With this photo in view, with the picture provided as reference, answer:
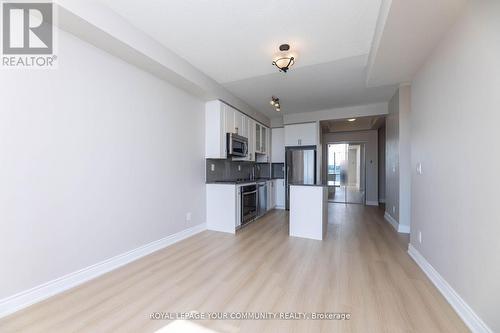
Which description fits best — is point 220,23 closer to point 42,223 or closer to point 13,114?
point 13,114

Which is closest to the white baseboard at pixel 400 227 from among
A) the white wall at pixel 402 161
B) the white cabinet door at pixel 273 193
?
the white wall at pixel 402 161

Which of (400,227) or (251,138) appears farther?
(251,138)

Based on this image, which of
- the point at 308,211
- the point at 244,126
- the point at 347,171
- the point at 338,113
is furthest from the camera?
the point at 347,171

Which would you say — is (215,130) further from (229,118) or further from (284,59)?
(284,59)

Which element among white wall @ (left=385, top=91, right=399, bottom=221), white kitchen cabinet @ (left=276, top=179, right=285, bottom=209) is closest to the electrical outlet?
white wall @ (left=385, top=91, right=399, bottom=221)

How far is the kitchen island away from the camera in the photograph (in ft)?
11.5

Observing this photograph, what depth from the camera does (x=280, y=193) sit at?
20.2ft

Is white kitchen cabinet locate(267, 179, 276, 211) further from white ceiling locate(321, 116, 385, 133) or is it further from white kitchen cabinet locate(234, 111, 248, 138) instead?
white ceiling locate(321, 116, 385, 133)

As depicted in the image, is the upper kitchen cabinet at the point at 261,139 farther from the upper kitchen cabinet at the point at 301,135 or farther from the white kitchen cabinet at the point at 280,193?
the white kitchen cabinet at the point at 280,193

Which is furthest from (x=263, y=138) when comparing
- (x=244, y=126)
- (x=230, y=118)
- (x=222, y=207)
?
(x=222, y=207)

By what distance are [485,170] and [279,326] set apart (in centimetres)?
180

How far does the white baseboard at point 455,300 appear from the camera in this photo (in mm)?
1495

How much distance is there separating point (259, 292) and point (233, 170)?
3.21 meters

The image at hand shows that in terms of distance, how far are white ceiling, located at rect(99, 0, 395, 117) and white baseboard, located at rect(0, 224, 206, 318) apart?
102 inches
